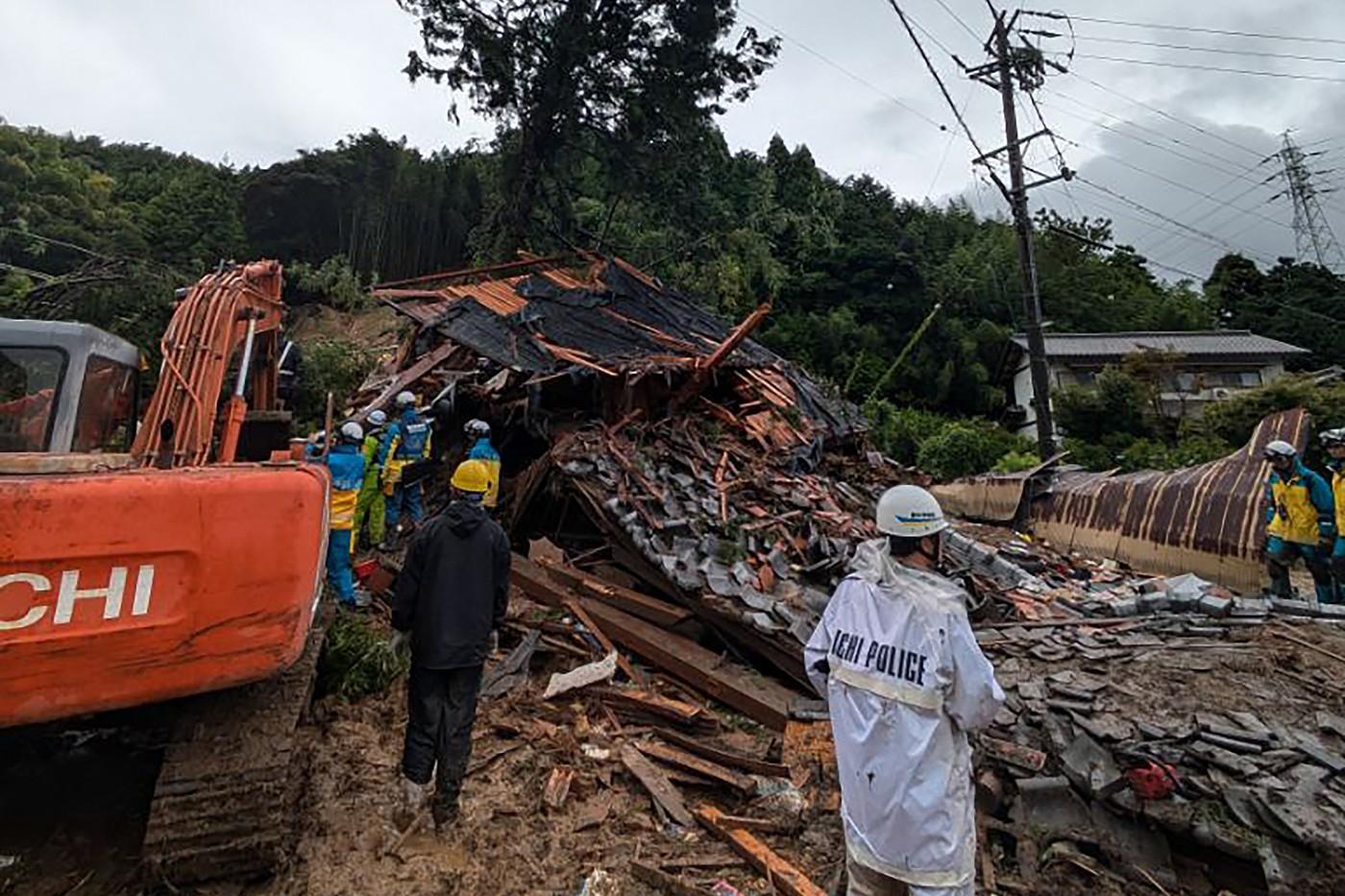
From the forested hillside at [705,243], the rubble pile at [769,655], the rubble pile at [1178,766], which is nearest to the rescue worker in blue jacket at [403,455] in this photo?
the rubble pile at [769,655]

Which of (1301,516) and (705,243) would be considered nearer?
(1301,516)

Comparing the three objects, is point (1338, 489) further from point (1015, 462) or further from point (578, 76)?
point (578, 76)

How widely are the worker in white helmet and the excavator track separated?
88.7 inches

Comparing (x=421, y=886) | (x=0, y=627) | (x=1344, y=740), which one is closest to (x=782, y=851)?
(x=421, y=886)

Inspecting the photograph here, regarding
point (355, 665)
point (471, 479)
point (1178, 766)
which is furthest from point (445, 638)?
point (1178, 766)

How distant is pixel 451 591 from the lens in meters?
3.43

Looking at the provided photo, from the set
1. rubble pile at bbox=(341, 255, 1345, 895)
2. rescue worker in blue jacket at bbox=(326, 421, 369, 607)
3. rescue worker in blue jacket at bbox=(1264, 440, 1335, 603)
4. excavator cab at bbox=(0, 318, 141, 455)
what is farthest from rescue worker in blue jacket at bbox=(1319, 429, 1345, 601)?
excavator cab at bbox=(0, 318, 141, 455)

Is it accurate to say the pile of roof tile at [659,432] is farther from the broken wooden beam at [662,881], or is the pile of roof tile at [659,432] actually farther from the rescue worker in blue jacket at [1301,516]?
the rescue worker in blue jacket at [1301,516]

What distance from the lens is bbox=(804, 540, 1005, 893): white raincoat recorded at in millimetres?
2113

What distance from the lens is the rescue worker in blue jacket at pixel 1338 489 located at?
243 inches

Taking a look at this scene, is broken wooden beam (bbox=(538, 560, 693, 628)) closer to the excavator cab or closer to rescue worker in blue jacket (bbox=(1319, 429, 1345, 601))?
the excavator cab

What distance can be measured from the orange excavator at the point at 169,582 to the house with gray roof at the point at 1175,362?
2788cm

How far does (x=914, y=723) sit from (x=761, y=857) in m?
1.52

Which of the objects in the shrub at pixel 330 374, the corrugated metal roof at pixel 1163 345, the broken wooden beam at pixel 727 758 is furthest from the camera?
the corrugated metal roof at pixel 1163 345
